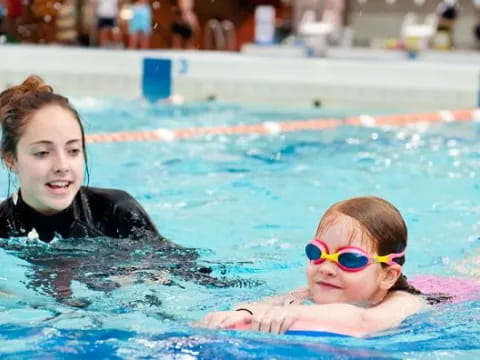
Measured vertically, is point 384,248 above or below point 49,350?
above

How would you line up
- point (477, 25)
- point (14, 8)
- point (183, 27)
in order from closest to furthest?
point (477, 25)
point (183, 27)
point (14, 8)

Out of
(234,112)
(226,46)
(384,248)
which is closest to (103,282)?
(384,248)

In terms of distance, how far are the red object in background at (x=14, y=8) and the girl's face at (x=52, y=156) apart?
15.2m

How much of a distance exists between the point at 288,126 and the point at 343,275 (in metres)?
6.30

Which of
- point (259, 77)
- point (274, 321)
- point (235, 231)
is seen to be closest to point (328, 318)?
point (274, 321)

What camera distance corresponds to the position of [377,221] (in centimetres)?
268

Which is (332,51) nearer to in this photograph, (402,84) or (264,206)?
A: (402,84)

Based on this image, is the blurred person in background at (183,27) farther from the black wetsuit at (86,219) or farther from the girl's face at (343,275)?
the girl's face at (343,275)

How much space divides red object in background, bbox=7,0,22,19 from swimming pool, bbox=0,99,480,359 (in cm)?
827

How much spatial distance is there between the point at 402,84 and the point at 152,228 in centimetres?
792

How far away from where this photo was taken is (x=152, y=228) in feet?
11.8

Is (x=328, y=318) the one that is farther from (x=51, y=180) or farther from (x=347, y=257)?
(x=51, y=180)

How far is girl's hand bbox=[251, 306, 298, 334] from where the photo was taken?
102 inches

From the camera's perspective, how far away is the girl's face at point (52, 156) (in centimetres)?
323
